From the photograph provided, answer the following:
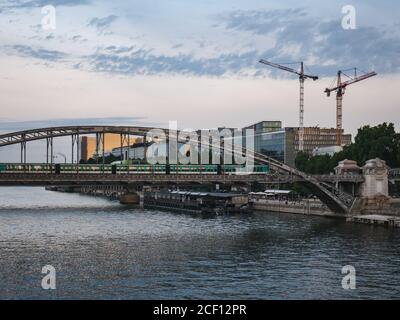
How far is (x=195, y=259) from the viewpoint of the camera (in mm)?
49844

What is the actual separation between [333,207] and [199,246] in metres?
38.3

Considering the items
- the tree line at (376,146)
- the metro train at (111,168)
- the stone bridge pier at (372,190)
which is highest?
the tree line at (376,146)

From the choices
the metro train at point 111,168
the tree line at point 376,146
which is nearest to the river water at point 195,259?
the metro train at point 111,168

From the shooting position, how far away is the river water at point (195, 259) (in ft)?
126

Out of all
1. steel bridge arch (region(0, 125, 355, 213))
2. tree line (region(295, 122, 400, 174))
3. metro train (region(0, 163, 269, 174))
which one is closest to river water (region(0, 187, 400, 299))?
steel bridge arch (region(0, 125, 355, 213))

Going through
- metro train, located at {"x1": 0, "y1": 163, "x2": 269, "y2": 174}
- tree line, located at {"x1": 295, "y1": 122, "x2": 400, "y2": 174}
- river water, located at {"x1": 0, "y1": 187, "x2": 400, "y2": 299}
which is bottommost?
river water, located at {"x1": 0, "y1": 187, "x2": 400, "y2": 299}

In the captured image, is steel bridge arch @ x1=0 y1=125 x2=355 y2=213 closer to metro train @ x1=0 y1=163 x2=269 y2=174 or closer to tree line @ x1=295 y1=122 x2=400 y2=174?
metro train @ x1=0 y1=163 x2=269 y2=174

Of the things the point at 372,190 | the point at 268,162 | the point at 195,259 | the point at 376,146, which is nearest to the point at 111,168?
the point at 268,162

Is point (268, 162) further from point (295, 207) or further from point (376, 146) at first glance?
point (376, 146)

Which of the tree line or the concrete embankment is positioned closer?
the concrete embankment

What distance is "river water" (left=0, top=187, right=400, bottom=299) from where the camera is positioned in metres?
38.3

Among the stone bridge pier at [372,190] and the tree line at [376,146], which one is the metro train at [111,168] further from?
the stone bridge pier at [372,190]
